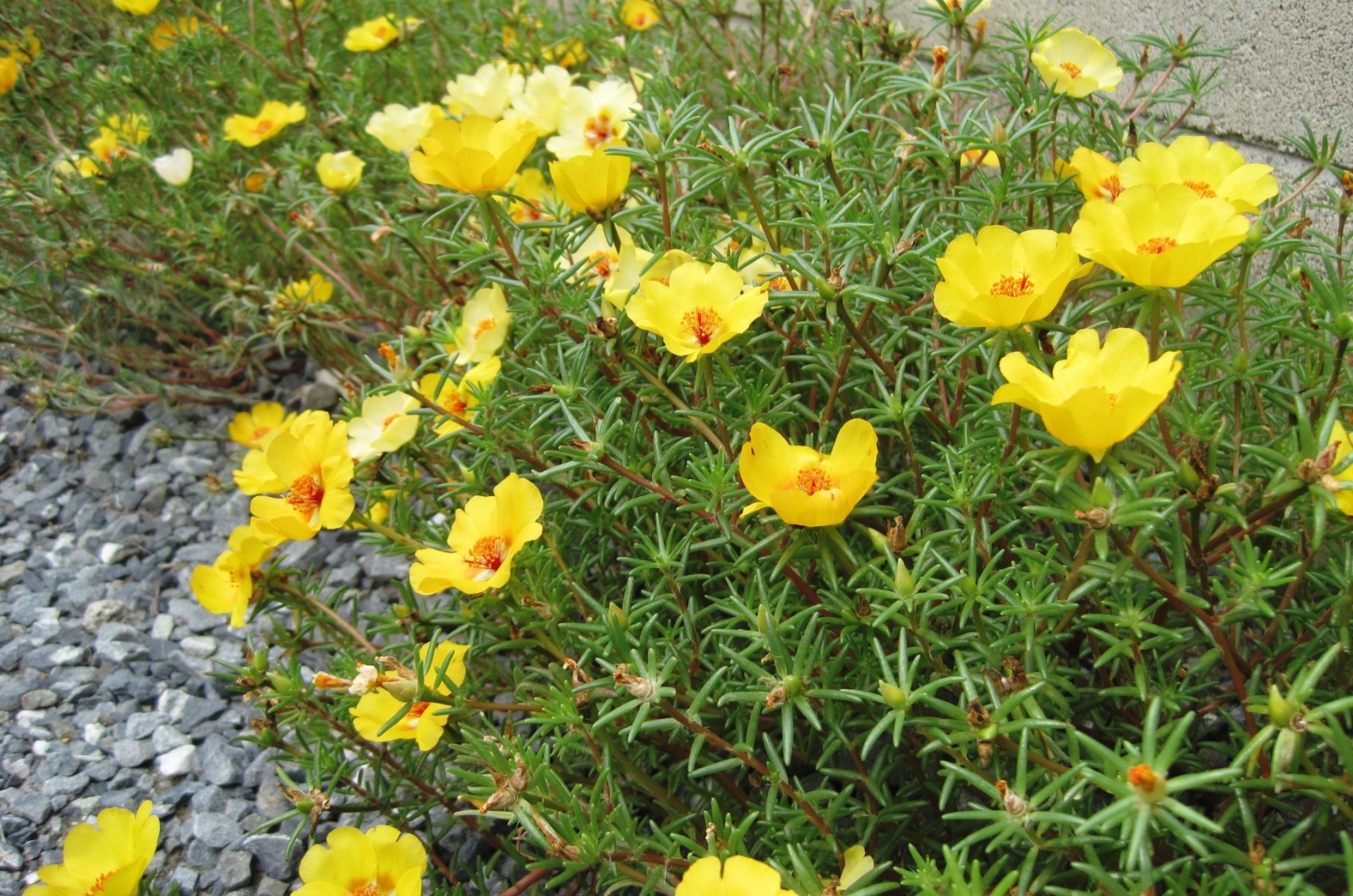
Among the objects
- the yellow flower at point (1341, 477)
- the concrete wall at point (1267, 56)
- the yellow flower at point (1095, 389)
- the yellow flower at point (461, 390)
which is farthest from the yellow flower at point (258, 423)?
the yellow flower at point (1341, 477)

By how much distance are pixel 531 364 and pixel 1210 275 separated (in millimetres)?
1166

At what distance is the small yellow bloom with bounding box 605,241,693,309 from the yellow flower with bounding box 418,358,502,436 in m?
0.25

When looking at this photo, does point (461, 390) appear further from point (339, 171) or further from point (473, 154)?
point (339, 171)

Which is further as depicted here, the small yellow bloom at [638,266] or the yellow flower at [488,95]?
the yellow flower at [488,95]

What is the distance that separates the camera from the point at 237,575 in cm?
173

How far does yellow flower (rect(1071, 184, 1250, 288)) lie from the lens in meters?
1.12

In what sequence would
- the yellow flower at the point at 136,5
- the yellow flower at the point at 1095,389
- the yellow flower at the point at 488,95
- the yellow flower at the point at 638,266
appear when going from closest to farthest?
1. the yellow flower at the point at 1095,389
2. the yellow flower at the point at 638,266
3. the yellow flower at the point at 488,95
4. the yellow flower at the point at 136,5

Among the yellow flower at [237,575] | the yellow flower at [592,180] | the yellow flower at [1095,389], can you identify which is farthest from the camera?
the yellow flower at [237,575]

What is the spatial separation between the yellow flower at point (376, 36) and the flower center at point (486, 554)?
2055 mm

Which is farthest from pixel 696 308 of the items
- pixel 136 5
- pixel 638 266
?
pixel 136 5

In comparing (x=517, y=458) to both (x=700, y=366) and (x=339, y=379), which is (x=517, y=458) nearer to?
(x=700, y=366)

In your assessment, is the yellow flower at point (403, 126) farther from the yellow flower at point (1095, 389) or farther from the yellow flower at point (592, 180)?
the yellow flower at point (1095, 389)

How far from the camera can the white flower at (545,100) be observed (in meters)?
2.20

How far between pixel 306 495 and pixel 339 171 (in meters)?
1.13
